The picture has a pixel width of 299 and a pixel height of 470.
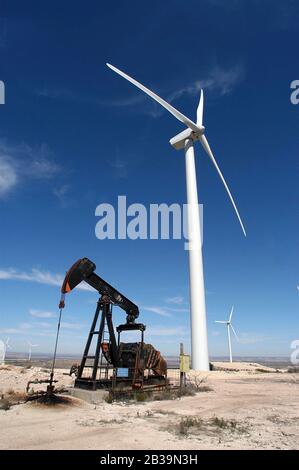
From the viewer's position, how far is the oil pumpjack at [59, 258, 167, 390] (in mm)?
14430

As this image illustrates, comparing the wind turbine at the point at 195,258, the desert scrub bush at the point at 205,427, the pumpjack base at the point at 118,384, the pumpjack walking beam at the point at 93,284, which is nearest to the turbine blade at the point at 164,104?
the wind turbine at the point at 195,258

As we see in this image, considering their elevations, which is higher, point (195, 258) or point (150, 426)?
point (195, 258)

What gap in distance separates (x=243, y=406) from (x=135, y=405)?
3.83 metres

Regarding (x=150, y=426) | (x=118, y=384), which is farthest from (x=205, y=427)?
(x=118, y=384)

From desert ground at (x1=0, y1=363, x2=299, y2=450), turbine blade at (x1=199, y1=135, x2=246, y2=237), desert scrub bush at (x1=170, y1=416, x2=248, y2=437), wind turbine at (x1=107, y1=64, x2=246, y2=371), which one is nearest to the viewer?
A: desert ground at (x1=0, y1=363, x2=299, y2=450)

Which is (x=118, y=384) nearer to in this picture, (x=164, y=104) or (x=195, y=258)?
(x=195, y=258)

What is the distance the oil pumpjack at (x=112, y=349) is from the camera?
14430 millimetres

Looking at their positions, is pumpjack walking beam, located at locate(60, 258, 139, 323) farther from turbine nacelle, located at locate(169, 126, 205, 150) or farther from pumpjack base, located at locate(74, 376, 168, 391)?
turbine nacelle, located at locate(169, 126, 205, 150)

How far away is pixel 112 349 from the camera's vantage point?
50.8 ft

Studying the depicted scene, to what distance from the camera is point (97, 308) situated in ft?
51.2

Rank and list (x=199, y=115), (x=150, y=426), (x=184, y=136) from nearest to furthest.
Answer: (x=150, y=426) → (x=184, y=136) → (x=199, y=115)

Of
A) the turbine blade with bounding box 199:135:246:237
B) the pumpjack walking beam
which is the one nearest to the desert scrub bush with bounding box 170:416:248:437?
the pumpjack walking beam
